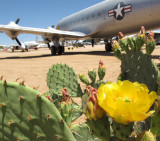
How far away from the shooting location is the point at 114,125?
0.48 m

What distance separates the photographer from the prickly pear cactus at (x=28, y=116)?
609mm

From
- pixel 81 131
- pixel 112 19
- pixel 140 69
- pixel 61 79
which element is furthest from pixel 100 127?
pixel 112 19

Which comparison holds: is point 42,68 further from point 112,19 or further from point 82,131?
point 82,131

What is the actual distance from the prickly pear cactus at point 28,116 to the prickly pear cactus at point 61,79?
129 centimetres

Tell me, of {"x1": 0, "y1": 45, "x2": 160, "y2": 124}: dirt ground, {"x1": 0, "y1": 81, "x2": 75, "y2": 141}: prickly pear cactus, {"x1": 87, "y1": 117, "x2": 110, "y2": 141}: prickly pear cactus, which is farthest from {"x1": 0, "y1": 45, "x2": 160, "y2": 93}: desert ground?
{"x1": 87, "y1": 117, "x2": 110, "y2": 141}: prickly pear cactus

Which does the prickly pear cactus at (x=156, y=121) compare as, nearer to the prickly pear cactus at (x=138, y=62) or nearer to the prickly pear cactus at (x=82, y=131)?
the prickly pear cactus at (x=82, y=131)

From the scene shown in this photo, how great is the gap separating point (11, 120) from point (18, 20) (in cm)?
1884

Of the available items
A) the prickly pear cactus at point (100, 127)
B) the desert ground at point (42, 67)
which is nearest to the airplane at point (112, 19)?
the desert ground at point (42, 67)

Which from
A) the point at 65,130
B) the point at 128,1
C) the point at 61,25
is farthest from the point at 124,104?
the point at 61,25

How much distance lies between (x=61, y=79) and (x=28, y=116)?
138 cm

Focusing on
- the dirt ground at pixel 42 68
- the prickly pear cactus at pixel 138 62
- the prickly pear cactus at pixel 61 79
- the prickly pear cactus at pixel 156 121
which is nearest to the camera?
the prickly pear cactus at pixel 156 121

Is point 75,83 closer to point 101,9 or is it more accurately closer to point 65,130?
point 65,130

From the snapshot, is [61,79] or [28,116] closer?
[28,116]

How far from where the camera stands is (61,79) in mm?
2010
